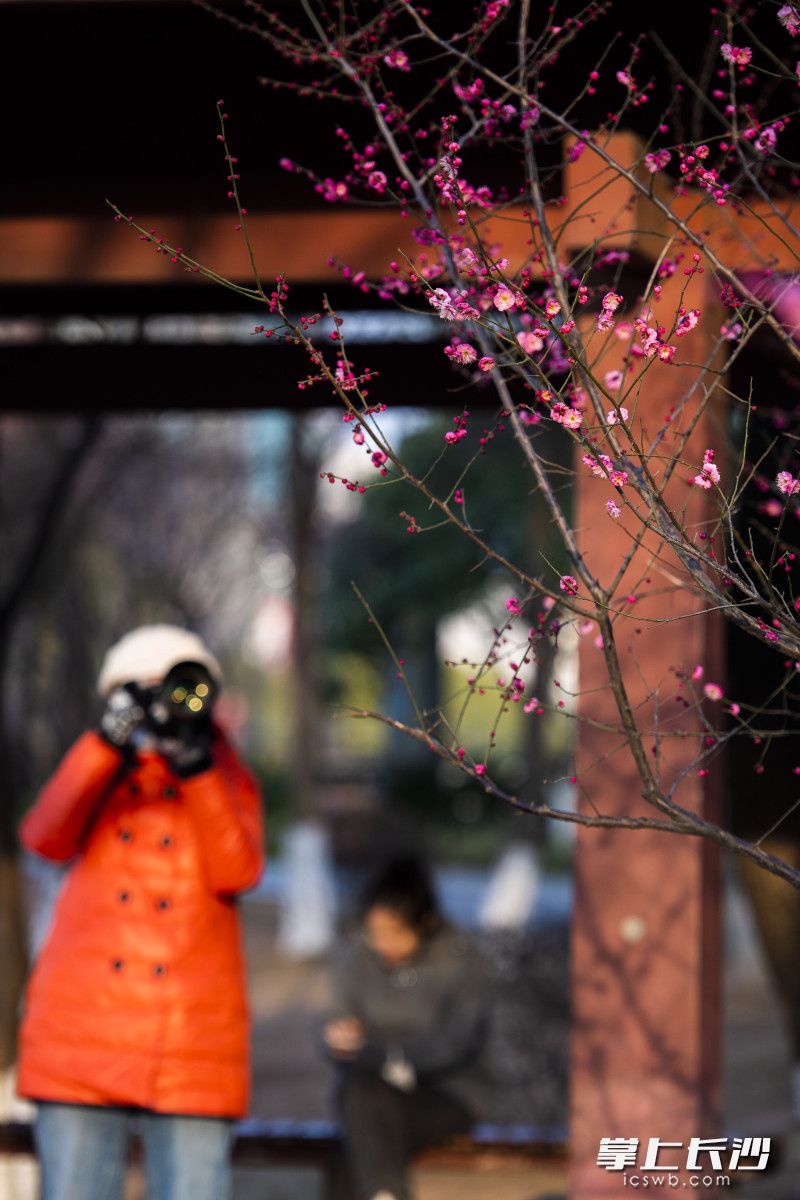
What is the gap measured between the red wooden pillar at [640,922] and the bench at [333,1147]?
99 centimetres

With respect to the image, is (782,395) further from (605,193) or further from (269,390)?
(269,390)

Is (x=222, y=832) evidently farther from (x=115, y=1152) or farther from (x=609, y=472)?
(x=609, y=472)

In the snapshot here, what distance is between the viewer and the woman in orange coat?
3.22 metres

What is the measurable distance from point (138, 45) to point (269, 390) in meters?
1.38

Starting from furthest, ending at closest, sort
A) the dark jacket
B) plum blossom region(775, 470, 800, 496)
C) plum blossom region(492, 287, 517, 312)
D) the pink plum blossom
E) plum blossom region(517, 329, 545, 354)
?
the dark jacket < the pink plum blossom < plum blossom region(517, 329, 545, 354) < plum blossom region(775, 470, 800, 496) < plum blossom region(492, 287, 517, 312)

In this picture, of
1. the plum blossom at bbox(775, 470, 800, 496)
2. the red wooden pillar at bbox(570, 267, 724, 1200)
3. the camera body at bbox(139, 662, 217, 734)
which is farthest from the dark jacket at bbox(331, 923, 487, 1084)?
the plum blossom at bbox(775, 470, 800, 496)

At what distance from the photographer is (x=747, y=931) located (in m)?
11.5

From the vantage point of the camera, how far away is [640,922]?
320 cm

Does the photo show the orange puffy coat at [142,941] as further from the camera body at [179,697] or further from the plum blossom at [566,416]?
the plum blossom at [566,416]

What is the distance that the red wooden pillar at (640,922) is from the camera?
3.17 meters

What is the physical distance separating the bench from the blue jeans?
3.28 feet

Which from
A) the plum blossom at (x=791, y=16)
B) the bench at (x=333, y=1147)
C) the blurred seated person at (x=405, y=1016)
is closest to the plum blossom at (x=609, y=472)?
the plum blossom at (x=791, y=16)

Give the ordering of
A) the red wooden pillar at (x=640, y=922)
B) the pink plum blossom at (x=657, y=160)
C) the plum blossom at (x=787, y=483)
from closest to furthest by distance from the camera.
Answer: the plum blossom at (x=787, y=483) < the pink plum blossom at (x=657, y=160) < the red wooden pillar at (x=640, y=922)

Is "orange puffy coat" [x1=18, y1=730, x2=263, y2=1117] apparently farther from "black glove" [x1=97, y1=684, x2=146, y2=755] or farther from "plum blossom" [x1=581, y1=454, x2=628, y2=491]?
"plum blossom" [x1=581, y1=454, x2=628, y2=491]
